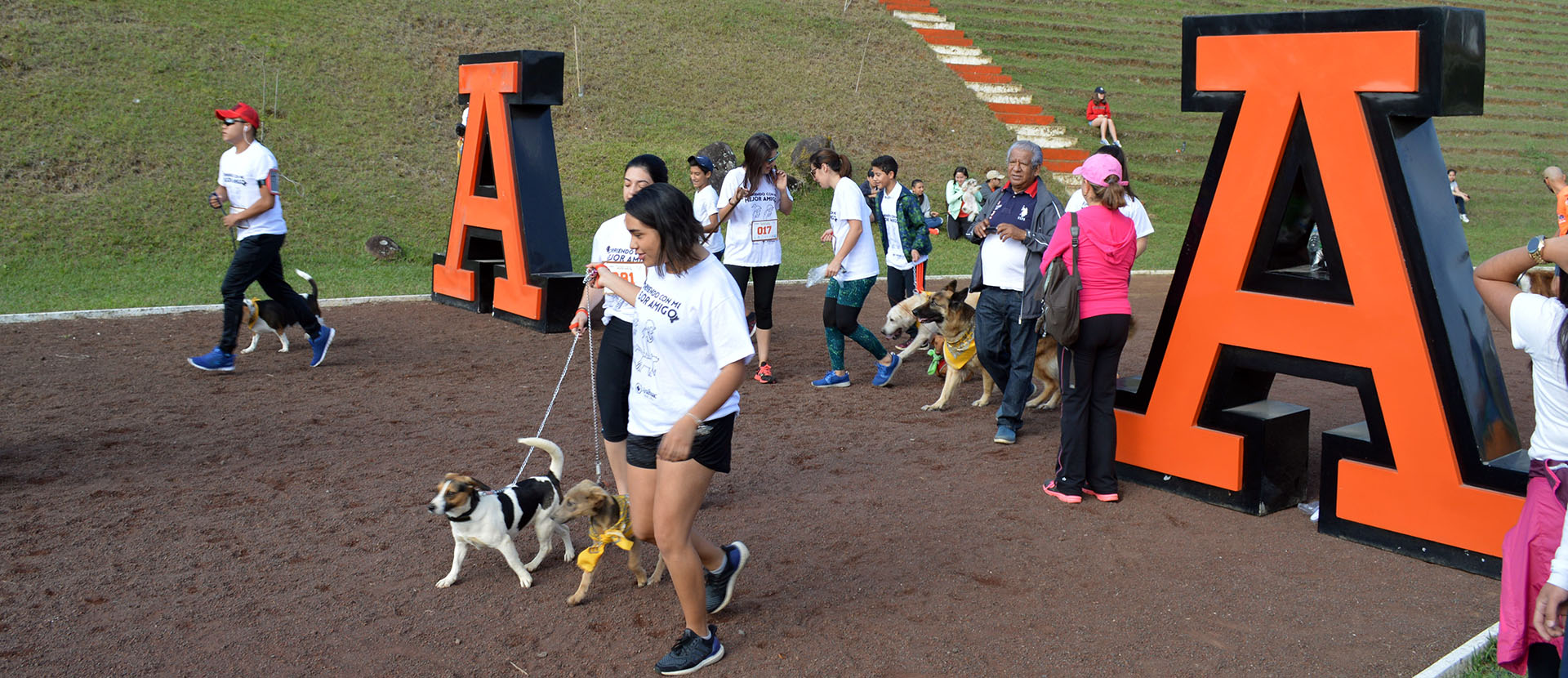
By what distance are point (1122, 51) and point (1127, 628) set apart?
30612 millimetres

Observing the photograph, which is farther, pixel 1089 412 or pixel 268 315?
pixel 268 315

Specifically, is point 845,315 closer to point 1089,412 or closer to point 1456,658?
point 1089,412

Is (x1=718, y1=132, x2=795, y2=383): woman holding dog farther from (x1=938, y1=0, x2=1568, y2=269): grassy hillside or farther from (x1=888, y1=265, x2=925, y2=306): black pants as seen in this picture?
(x1=938, y1=0, x2=1568, y2=269): grassy hillside

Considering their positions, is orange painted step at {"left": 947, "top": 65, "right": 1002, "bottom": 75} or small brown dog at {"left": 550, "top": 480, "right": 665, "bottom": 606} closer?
small brown dog at {"left": 550, "top": 480, "right": 665, "bottom": 606}

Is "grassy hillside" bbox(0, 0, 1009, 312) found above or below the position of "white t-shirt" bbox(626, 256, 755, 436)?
above

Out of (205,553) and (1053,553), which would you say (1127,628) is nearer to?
(1053,553)

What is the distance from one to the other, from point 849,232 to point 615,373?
357 centimetres

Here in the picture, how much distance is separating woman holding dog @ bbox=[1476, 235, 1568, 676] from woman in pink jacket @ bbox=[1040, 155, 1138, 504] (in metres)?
2.63

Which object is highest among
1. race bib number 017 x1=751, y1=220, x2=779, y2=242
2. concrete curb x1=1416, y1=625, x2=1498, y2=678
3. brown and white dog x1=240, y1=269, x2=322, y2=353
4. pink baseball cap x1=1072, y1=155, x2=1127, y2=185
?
pink baseball cap x1=1072, y1=155, x2=1127, y2=185

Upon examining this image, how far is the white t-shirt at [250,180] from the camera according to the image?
8633 mm

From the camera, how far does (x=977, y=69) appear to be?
95.8ft

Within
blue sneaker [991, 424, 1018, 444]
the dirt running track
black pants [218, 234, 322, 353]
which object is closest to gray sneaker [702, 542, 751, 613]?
the dirt running track

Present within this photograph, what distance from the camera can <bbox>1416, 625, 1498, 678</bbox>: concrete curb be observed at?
12.8 ft

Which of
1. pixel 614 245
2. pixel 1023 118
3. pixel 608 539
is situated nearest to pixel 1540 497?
pixel 608 539
